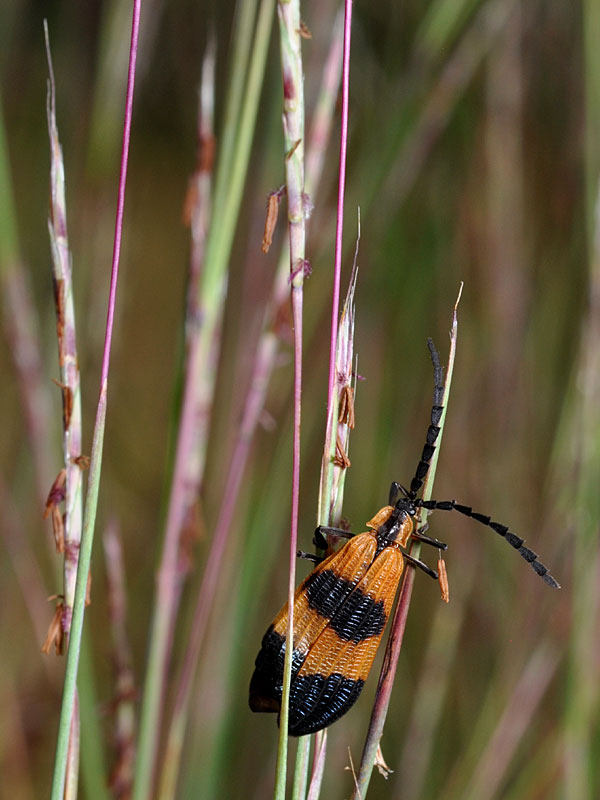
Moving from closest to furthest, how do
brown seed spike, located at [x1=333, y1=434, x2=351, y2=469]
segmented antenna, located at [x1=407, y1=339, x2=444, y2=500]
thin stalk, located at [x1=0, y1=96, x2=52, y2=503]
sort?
brown seed spike, located at [x1=333, y1=434, x2=351, y2=469] < segmented antenna, located at [x1=407, y1=339, x2=444, y2=500] < thin stalk, located at [x1=0, y1=96, x2=52, y2=503]

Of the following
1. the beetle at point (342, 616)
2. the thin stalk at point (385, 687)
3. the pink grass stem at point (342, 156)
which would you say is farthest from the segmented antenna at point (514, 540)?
the pink grass stem at point (342, 156)

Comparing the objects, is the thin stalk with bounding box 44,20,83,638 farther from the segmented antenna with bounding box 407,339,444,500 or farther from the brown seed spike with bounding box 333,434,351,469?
the segmented antenna with bounding box 407,339,444,500

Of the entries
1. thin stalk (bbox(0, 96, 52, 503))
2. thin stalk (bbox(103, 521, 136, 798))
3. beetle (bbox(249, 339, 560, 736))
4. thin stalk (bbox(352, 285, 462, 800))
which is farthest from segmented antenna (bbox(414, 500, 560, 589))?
thin stalk (bbox(0, 96, 52, 503))

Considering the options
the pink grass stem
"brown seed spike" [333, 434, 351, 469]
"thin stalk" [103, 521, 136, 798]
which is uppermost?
the pink grass stem

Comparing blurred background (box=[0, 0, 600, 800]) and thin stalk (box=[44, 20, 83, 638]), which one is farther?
blurred background (box=[0, 0, 600, 800])

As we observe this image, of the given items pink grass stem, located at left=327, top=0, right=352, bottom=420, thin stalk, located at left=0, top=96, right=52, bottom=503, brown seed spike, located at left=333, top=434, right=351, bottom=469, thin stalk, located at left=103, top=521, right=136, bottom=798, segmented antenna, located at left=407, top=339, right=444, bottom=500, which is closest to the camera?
pink grass stem, located at left=327, top=0, right=352, bottom=420

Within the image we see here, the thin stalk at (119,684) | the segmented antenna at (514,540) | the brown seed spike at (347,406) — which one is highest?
the brown seed spike at (347,406)

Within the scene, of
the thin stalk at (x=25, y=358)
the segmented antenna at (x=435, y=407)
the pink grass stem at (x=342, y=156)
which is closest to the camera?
the pink grass stem at (x=342, y=156)

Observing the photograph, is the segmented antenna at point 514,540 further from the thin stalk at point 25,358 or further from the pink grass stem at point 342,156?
the thin stalk at point 25,358

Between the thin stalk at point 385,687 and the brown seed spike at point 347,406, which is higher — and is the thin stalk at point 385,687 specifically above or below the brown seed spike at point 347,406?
below
